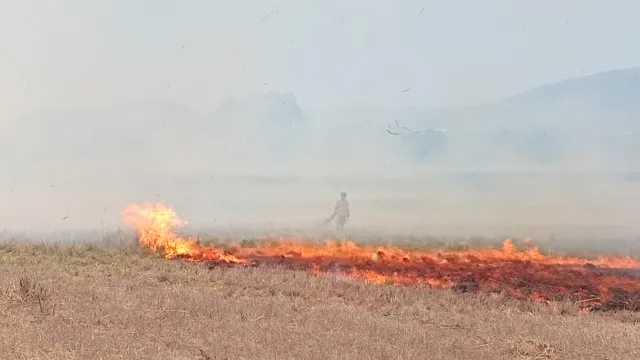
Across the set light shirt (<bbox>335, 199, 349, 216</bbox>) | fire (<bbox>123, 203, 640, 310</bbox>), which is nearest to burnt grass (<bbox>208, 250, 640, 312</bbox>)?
fire (<bbox>123, 203, 640, 310</bbox>)

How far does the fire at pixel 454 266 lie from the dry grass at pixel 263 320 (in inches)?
54.9

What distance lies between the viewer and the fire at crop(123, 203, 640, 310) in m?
14.3

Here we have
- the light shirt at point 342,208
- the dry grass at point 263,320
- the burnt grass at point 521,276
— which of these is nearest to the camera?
the dry grass at point 263,320

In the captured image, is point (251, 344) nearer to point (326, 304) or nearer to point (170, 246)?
point (326, 304)

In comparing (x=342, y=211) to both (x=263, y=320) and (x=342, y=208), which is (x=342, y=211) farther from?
(x=263, y=320)

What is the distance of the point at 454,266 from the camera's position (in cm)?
1617

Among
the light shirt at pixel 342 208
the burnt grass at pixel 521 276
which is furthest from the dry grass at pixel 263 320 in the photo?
the light shirt at pixel 342 208

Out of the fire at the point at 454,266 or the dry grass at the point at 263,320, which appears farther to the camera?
the fire at the point at 454,266

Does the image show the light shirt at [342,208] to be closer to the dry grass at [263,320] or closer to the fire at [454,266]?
the fire at [454,266]

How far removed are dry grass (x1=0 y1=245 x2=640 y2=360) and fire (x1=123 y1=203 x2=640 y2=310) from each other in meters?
1.39

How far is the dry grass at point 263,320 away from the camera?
316 inches

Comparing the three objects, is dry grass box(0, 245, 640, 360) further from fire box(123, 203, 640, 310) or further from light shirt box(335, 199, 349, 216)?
light shirt box(335, 199, 349, 216)

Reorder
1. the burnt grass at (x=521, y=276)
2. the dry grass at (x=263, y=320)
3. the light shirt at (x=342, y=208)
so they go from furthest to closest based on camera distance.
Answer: the light shirt at (x=342, y=208) → the burnt grass at (x=521, y=276) → the dry grass at (x=263, y=320)

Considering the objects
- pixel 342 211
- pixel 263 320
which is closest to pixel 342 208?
pixel 342 211
